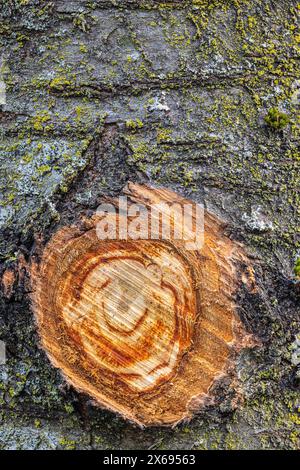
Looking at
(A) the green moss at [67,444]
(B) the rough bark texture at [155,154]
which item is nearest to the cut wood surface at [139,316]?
(B) the rough bark texture at [155,154]

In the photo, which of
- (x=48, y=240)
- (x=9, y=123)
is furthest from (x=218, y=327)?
(x=9, y=123)

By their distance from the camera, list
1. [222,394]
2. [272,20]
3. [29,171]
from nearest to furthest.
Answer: [222,394] < [29,171] < [272,20]

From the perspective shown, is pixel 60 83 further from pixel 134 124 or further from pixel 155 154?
pixel 155 154

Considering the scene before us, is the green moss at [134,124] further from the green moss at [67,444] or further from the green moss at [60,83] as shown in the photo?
the green moss at [67,444]

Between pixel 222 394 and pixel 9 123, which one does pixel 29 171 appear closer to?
pixel 9 123

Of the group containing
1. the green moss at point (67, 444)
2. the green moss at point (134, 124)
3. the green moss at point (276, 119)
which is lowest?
the green moss at point (67, 444)

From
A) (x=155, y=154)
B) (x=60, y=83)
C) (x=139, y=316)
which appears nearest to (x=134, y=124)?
(x=155, y=154)

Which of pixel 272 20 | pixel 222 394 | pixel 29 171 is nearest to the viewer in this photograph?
pixel 222 394

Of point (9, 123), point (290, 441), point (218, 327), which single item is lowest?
point (290, 441)
